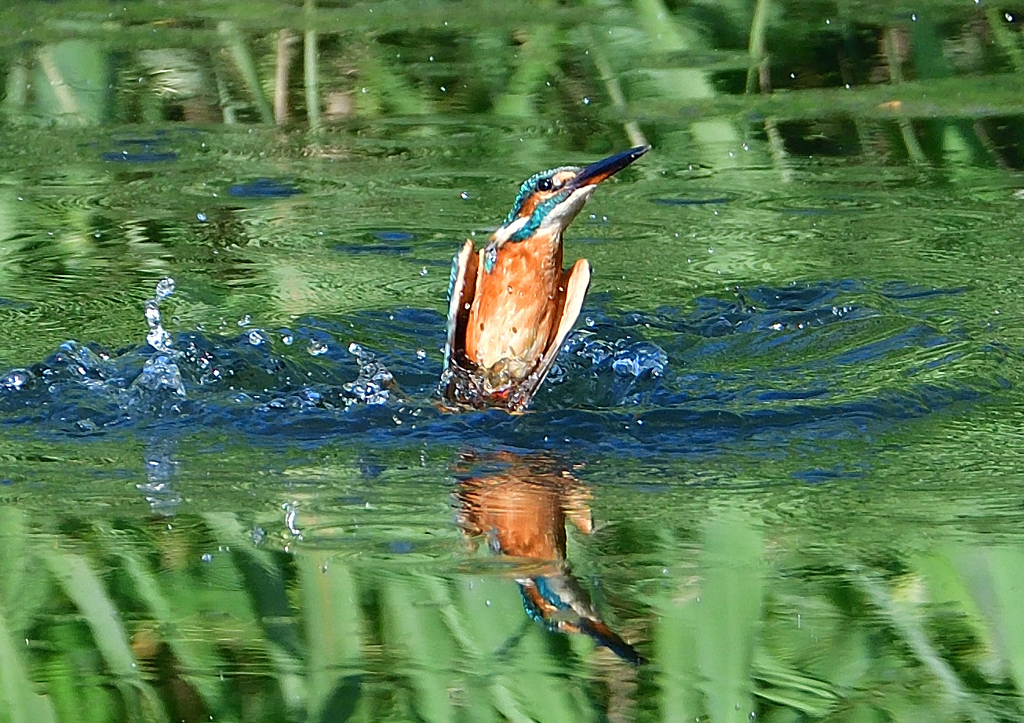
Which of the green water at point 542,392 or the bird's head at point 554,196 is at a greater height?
the bird's head at point 554,196

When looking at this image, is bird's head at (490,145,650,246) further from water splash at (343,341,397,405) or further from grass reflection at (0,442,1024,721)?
grass reflection at (0,442,1024,721)

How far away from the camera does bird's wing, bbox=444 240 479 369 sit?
3.72m

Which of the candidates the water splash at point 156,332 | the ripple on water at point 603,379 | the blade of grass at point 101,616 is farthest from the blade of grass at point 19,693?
the water splash at point 156,332

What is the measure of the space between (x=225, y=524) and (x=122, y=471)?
1.35 feet

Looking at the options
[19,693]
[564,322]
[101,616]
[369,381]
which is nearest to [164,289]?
[369,381]

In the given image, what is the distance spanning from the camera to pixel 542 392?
400cm

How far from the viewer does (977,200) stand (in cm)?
528

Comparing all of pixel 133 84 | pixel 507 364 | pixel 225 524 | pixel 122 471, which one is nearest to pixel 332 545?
pixel 225 524

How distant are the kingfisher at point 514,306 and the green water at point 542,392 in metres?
0.11

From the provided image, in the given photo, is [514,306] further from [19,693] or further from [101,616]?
[19,693]

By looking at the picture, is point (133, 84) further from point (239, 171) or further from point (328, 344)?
point (328, 344)

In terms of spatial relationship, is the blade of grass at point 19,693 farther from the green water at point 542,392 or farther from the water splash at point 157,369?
the water splash at point 157,369

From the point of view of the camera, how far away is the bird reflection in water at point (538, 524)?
108 inches

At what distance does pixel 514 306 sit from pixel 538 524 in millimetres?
726
